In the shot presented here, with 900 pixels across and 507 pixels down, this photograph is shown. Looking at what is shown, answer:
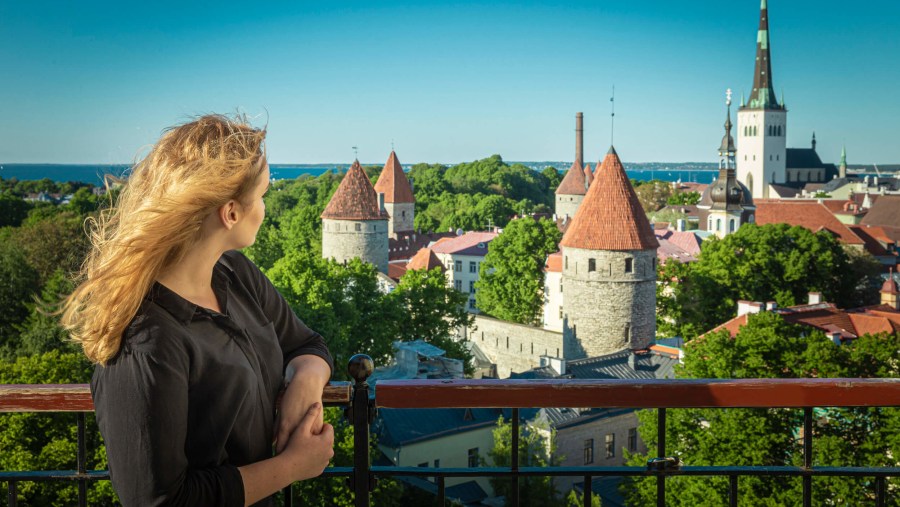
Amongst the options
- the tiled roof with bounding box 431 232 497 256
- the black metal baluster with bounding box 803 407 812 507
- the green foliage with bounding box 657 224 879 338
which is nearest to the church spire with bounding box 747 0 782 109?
the tiled roof with bounding box 431 232 497 256

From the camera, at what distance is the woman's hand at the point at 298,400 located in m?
1.97

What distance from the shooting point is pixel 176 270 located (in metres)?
1.84

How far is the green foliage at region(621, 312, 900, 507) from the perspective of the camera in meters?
14.0

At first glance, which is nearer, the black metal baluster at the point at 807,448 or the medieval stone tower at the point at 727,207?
the black metal baluster at the point at 807,448

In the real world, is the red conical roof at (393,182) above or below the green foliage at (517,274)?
above

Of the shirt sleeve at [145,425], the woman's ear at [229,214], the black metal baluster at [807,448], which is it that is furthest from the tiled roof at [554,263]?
the shirt sleeve at [145,425]

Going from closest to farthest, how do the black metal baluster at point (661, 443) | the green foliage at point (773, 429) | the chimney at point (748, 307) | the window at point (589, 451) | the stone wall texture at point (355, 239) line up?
the black metal baluster at point (661, 443), the green foliage at point (773, 429), the window at point (589, 451), the chimney at point (748, 307), the stone wall texture at point (355, 239)

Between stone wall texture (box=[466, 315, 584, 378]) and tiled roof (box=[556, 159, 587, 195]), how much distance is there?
113 feet

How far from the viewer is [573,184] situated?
2729 inches

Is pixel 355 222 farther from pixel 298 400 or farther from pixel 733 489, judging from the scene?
pixel 298 400

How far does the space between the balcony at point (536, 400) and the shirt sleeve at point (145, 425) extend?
22.4 inches

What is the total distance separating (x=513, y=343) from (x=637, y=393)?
31.6m

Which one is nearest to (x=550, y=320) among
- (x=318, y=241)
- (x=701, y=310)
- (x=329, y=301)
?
(x=701, y=310)

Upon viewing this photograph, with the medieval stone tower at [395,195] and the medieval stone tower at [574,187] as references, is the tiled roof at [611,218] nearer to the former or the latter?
the medieval stone tower at [395,195]
